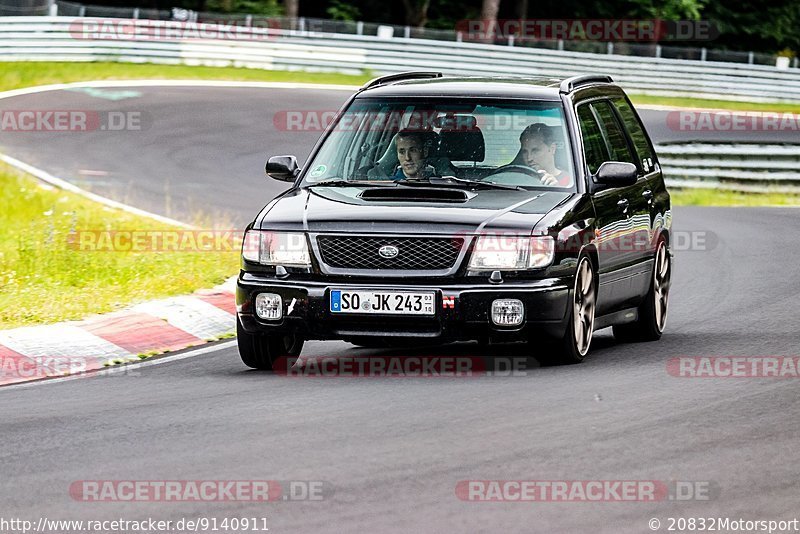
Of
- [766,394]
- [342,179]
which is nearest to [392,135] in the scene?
[342,179]

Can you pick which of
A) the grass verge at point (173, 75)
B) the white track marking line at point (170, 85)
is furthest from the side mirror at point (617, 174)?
the grass verge at point (173, 75)

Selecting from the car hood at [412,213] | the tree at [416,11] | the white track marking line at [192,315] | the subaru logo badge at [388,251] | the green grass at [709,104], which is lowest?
the green grass at [709,104]

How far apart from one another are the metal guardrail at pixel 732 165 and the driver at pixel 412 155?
15389mm

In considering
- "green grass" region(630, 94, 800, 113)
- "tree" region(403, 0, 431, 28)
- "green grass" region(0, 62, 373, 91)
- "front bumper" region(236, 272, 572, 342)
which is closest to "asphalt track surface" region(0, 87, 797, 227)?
"green grass" region(0, 62, 373, 91)

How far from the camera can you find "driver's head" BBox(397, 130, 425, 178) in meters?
9.86

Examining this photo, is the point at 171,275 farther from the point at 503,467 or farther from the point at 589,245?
the point at 503,467

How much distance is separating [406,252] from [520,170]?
1279 mm

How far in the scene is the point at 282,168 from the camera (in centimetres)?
1013

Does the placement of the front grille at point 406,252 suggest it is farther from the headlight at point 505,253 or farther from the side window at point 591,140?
the side window at point 591,140

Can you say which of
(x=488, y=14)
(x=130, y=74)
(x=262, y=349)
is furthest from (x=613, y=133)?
(x=488, y=14)

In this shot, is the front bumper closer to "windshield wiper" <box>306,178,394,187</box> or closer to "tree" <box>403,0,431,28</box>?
"windshield wiper" <box>306,178,394,187</box>

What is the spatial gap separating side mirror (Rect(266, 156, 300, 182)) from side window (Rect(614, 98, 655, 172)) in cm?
244

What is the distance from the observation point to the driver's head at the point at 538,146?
32.0ft

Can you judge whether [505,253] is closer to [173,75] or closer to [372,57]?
[173,75]
